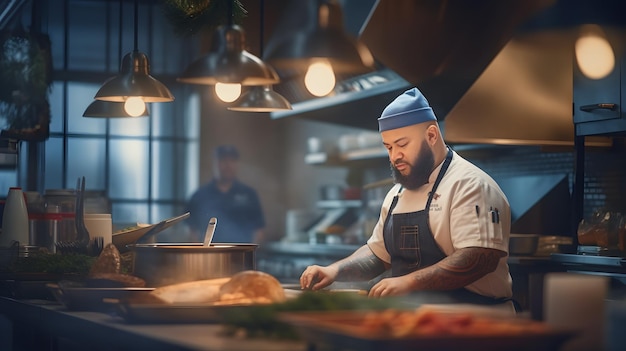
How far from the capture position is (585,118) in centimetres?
504

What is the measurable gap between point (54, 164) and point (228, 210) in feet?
8.37

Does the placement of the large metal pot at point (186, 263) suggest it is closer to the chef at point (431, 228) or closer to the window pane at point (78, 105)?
the chef at point (431, 228)

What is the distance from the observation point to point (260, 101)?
4.34 metres

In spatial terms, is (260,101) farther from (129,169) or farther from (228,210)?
(129,169)

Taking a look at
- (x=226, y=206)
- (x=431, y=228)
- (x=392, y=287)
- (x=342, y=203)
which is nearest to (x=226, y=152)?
(x=226, y=206)

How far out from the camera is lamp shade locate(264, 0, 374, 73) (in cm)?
275

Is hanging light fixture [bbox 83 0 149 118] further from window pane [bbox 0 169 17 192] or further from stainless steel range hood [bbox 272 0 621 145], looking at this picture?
window pane [bbox 0 169 17 192]

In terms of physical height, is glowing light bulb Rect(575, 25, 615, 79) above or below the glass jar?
above

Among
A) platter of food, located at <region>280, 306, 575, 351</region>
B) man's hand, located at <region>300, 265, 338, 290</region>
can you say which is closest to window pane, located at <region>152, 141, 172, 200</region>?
man's hand, located at <region>300, 265, 338, 290</region>

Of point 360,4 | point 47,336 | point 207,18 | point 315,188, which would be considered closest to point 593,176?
point 360,4

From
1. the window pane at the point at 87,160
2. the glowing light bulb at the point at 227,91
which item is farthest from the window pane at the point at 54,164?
the glowing light bulb at the point at 227,91

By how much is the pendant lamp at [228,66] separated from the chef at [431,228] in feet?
2.74

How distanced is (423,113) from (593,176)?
190cm

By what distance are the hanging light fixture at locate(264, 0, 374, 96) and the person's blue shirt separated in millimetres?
5904
